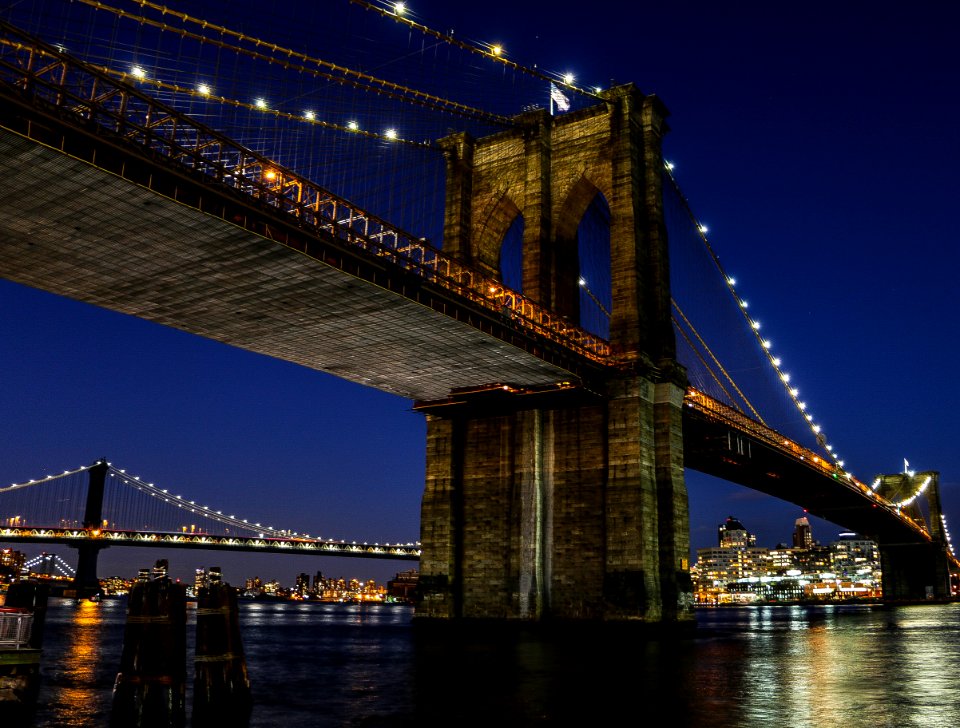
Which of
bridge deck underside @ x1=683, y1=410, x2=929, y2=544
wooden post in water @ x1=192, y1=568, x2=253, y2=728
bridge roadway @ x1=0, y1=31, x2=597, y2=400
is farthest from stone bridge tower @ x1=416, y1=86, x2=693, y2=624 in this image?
wooden post in water @ x1=192, y1=568, x2=253, y2=728

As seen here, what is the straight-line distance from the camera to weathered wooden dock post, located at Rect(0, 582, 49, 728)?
40.7 ft

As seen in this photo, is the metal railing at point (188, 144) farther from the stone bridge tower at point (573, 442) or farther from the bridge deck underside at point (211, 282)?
the stone bridge tower at point (573, 442)

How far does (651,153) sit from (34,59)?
33.7 meters

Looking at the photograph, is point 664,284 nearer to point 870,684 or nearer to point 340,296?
point 340,296

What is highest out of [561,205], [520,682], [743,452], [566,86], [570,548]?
[566,86]

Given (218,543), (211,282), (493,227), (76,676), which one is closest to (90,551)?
(218,543)

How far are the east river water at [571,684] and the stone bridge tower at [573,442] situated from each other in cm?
962

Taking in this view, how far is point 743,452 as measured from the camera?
197 ft

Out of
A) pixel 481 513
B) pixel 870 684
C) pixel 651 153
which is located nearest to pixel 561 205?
pixel 651 153

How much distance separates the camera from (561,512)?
44.6 meters

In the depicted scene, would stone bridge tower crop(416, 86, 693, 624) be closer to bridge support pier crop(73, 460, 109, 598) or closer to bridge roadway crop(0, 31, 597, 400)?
bridge roadway crop(0, 31, 597, 400)

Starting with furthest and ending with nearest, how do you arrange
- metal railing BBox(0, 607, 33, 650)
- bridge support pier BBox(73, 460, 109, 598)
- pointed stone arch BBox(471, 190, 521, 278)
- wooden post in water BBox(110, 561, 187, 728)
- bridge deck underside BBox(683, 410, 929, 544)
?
bridge support pier BBox(73, 460, 109, 598) → bridge deck underside BBox(683, 410, 929, 544) → pointed stone arch BBox(471, 190, 521, 278) → metal railing BBox(0, 607, 33, 650) → wooden post in water BBox(110, 561, 187, 728)

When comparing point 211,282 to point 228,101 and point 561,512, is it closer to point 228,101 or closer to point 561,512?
point 228,101

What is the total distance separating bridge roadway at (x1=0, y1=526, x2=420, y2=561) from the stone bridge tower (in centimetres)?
6017
